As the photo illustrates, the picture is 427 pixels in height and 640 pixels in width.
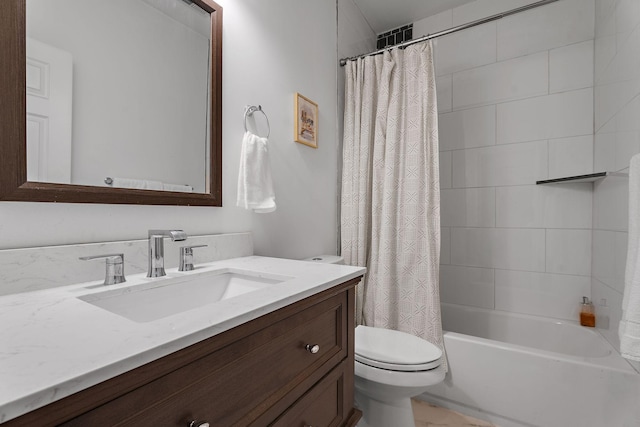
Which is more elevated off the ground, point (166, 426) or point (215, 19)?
point (215, 19)

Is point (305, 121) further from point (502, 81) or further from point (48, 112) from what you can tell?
point (502, 81)

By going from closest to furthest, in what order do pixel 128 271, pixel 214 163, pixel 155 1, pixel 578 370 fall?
pixel 128 271, pixel 155 1, pixel 214 163, pixel 578 370

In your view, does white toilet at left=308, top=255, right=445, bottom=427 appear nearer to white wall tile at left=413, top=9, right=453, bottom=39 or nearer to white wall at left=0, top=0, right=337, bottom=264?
white wall at left=0, top=0, right=337, bottom=264

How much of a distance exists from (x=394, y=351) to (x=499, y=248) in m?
1.28

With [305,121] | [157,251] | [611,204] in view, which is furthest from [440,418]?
[305,121]

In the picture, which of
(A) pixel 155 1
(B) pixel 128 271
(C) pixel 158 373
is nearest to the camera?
(C) pixel 158 373

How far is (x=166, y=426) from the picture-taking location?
1.51ft

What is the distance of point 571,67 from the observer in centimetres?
196

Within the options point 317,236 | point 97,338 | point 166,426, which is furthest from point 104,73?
point 317,236

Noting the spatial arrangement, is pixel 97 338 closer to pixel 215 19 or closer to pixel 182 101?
pixel 182 101

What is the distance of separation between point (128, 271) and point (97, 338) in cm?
50

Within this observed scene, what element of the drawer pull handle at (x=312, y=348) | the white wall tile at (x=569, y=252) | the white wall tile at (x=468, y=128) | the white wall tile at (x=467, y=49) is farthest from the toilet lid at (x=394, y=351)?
the white wall tile at (x=467, y=49)

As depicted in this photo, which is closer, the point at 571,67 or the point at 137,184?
the point at 137,184

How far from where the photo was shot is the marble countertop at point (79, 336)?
0.33m
